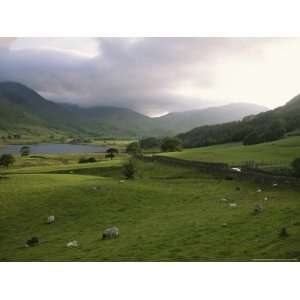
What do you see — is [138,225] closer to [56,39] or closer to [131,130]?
[56,39]

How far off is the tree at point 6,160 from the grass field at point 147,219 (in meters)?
0.97

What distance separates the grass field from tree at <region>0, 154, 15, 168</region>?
97cm

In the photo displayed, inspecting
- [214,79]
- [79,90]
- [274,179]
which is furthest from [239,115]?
[79,90]

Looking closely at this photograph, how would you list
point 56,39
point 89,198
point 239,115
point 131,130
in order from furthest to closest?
point 131,130 < point 239,115 < point 89,198 < point 56,39

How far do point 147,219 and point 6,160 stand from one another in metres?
12.7

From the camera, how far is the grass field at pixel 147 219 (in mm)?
14820

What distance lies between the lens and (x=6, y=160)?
27.3 meters

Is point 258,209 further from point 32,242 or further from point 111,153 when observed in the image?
point 111,153

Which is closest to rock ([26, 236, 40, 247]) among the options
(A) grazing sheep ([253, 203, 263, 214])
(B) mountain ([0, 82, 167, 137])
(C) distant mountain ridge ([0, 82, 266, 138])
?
(C) distant mountain ridge ([0, 82, 266, 138])

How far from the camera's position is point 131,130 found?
186750 mm

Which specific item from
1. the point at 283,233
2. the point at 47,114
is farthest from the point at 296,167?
the point at 47,114

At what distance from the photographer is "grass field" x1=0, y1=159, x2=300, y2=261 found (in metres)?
14.8
